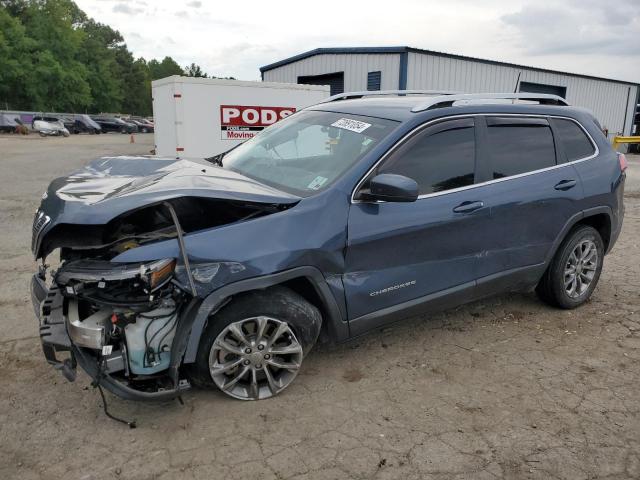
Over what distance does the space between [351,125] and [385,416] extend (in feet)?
6.38

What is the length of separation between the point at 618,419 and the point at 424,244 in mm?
1515

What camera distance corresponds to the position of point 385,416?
9.94 feet

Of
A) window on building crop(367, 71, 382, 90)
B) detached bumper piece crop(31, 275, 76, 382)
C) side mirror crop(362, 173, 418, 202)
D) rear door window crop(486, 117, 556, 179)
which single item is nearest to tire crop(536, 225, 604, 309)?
rear door window crop(486, 117, 556, 179)

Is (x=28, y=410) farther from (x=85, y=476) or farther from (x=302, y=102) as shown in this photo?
(x=302, y=102)

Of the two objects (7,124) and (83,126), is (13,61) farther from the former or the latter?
(7,124)

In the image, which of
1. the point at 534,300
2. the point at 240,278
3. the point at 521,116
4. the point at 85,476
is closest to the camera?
the point at 85,476

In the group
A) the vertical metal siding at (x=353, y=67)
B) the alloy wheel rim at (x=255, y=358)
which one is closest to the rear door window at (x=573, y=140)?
the alloy wheel rim at (x=255, y=358)

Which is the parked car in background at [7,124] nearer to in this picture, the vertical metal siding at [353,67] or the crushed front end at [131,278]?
the vertical metal siding at [353,67]

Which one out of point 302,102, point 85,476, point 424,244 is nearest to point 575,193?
point 424,244

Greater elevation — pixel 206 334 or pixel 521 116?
pixel 521 116

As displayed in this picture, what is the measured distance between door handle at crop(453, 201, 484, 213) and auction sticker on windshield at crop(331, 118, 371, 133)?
83cm

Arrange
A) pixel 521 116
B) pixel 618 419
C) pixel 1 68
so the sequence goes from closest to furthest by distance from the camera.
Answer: pixel 618 419 < pixel 521 116 < pixel 1 68

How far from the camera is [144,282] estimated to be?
264cm

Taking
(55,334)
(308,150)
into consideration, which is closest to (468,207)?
(308,150)
